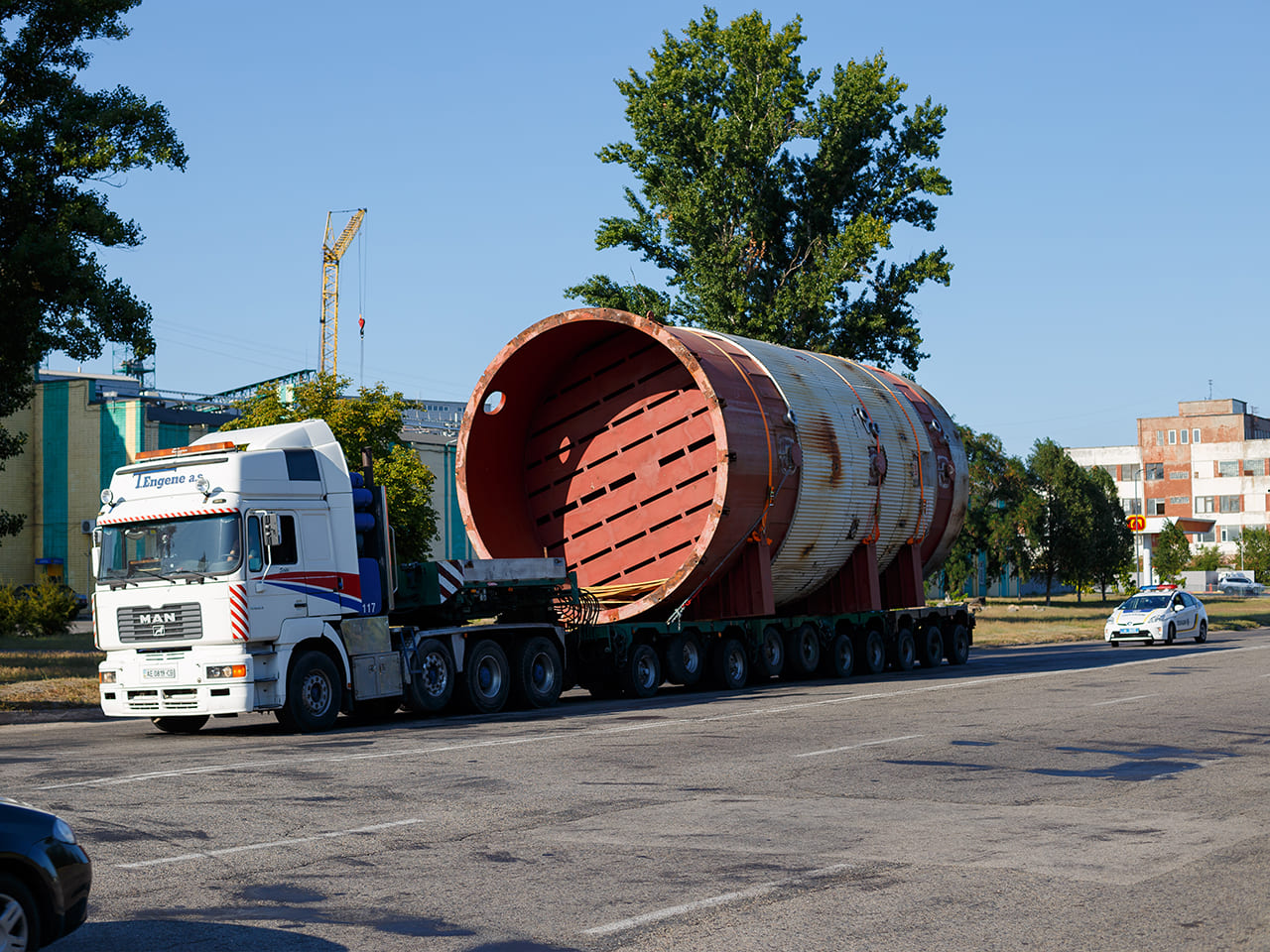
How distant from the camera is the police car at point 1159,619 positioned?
3591cm

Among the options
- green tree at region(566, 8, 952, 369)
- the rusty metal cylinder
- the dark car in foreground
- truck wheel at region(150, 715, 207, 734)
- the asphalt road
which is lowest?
truck wheel at region(150, 715, 207, 734)

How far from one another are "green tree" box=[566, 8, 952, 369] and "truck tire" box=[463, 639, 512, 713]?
2248 centimetres

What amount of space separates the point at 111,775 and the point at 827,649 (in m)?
15.5

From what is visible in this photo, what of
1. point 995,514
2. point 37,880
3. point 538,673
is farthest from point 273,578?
point 995,514

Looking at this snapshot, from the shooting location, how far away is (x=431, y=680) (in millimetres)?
18172

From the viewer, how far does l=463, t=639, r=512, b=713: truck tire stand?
18.5m

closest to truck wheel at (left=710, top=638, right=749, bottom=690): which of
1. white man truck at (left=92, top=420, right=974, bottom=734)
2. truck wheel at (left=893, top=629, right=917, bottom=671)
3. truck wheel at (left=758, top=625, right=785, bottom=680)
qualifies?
truck wheel at (left=758, top=625, right=785, bottom=680)

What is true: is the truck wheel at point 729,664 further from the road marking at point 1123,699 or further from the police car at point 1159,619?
the police car at point 1159,619

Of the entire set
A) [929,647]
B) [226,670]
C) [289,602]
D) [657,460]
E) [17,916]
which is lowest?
[929,647]

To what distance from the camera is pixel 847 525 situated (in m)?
24.3

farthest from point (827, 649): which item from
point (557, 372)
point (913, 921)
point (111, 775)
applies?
point (913, 921)

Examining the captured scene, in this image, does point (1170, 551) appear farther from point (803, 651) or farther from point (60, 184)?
point (60, 184)

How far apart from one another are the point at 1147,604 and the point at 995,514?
3203cm

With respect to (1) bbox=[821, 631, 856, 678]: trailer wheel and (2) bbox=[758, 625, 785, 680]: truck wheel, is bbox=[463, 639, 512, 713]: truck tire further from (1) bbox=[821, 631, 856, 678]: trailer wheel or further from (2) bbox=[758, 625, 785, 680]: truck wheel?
(1) bbox=[821, 631, 856, 678]: trailer wheel
